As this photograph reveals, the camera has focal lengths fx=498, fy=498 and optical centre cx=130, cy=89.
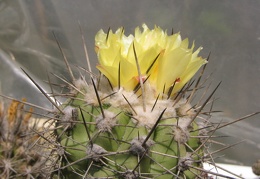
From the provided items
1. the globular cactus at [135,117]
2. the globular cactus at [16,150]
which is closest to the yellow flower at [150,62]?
the globular cactus at [135,117]

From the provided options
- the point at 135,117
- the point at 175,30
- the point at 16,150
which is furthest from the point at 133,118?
the point at 175,30

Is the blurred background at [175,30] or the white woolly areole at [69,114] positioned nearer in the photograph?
the white woolly areole at [69,114]

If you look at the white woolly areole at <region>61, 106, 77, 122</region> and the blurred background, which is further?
the blurred background

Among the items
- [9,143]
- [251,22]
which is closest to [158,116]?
[9,143]

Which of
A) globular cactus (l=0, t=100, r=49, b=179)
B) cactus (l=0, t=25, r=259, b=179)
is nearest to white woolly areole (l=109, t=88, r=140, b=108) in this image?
cactus (l=0, t=25, r=259, b=179)

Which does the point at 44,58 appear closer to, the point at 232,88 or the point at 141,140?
the point at 232,88

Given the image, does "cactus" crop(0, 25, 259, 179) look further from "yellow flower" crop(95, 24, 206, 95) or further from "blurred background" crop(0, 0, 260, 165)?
"blurred background" crop(0, 0, 260, 165)

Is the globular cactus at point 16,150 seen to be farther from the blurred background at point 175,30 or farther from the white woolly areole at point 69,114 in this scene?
the blurred background at point 175,30

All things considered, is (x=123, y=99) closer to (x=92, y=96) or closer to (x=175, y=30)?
(x=92, y=96)
